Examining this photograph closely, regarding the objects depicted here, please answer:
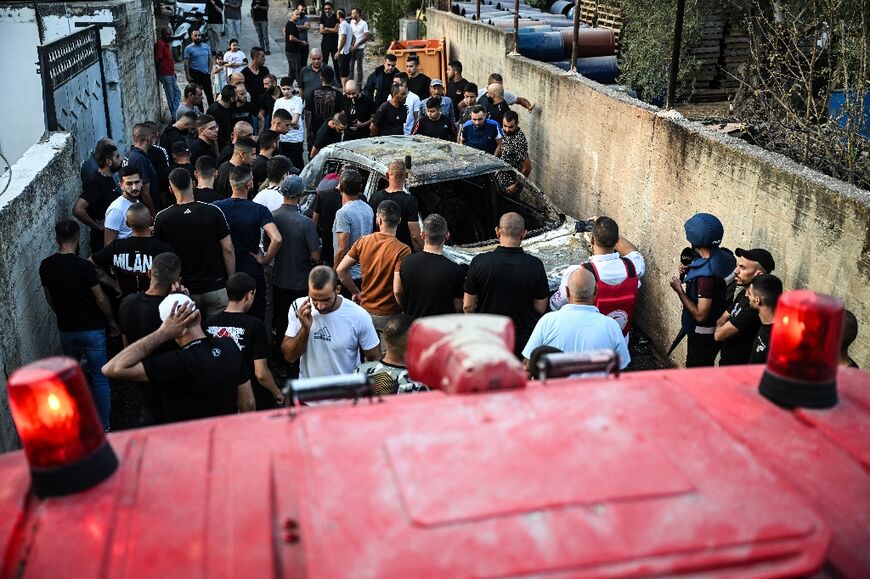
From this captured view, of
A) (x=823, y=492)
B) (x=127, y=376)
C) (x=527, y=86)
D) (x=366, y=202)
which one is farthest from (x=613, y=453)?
(x=527, y=86)

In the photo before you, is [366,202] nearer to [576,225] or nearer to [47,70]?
[576,225]

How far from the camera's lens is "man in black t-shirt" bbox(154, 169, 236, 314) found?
6.59 metres

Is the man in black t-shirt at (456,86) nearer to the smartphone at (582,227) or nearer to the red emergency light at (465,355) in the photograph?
the smartphone at (582,227)

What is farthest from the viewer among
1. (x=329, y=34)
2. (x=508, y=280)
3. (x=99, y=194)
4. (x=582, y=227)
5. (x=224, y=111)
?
(x=329, y=34)

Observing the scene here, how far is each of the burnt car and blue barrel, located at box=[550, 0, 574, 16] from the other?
11883mm

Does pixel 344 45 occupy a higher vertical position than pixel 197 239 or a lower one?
higher

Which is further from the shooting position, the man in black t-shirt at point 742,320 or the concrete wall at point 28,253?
the concrete wall at point 28,253

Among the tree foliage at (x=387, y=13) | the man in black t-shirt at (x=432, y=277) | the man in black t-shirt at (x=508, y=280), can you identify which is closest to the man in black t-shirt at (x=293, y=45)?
the tree foliage at (x=387, y=13)

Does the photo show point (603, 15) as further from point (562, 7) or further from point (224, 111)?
point (224, 111)

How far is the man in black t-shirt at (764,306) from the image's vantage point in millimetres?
5016

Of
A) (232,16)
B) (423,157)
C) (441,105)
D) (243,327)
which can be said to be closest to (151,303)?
(243,327)

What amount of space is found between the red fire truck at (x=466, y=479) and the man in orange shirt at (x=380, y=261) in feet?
13.3

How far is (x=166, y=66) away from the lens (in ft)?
54.5

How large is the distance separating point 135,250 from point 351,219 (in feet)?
5.79
